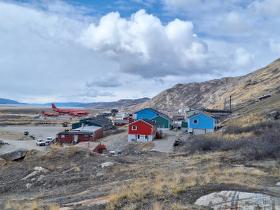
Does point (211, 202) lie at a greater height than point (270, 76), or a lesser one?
lesser

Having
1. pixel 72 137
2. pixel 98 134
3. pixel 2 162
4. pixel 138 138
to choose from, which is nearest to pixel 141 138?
pixel 138 138

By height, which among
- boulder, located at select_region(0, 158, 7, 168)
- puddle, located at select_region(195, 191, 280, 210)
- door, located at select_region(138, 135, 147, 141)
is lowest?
boulder, located at select_region(0, 158, 7, 168)

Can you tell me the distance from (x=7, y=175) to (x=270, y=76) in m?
142

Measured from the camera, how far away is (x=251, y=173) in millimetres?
21688

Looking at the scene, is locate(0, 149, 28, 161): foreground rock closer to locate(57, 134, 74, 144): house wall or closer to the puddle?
the puddle

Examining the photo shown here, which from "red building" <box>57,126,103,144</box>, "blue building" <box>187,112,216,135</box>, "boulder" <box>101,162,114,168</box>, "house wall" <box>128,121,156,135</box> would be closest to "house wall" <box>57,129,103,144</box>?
"red building" <box>57,126,103,144</box>

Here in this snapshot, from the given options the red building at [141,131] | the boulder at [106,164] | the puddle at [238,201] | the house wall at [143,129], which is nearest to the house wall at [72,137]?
the red building at [141,131]

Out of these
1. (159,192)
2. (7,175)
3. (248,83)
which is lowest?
(7,175)

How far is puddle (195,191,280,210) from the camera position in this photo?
13.5 metres

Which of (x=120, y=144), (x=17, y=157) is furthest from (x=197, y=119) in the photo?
(x=17, y=157)

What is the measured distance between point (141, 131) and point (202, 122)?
41.2 ft

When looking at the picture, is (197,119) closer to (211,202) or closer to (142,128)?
(142,128)

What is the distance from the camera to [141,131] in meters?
69.4

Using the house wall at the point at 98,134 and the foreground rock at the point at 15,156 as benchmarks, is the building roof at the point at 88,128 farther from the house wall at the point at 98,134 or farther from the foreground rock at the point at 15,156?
the foreground rock at the point at 15,156
